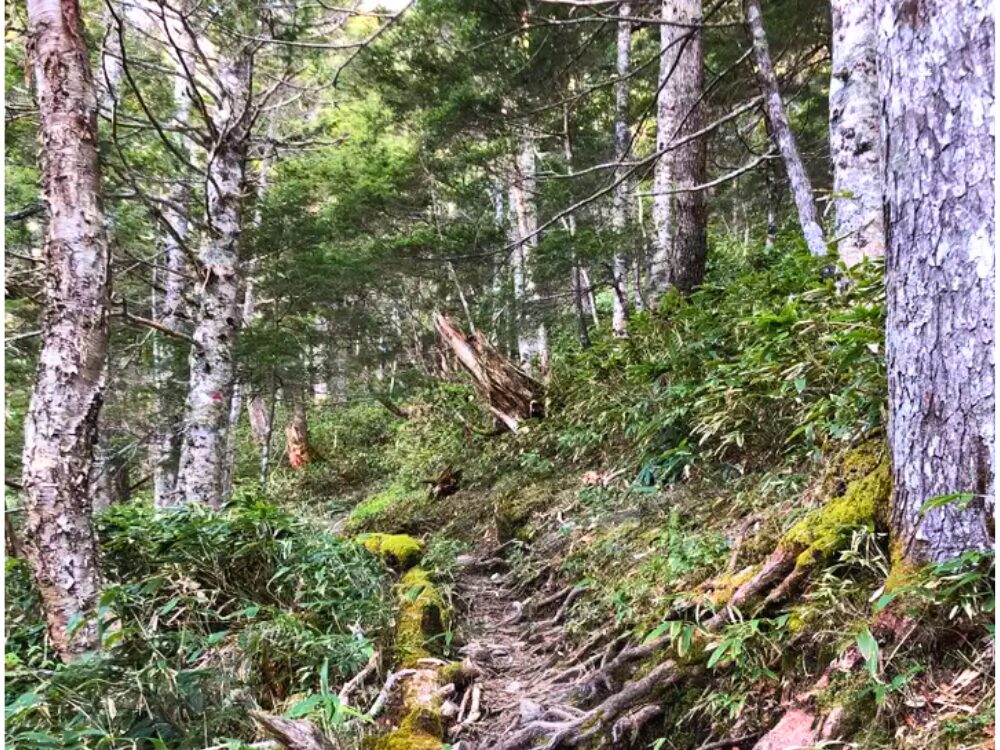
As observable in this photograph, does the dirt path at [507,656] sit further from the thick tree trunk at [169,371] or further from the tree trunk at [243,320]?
the thick tree trunk at [169,371]

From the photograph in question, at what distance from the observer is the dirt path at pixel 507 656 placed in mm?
2666

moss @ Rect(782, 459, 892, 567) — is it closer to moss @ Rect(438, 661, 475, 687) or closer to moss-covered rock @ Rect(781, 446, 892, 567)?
moss-covered rock @ Rect(781, 446, 892, 567)

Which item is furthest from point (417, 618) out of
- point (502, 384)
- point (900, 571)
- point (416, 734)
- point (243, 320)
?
point (243, 320)

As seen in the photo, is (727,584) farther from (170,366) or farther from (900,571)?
(170,366)

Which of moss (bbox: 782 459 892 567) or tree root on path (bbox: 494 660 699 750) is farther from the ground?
moss (bbox: 782 459 892 567)

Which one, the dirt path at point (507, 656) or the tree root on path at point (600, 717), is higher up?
the tree root on path at point (600, 717)

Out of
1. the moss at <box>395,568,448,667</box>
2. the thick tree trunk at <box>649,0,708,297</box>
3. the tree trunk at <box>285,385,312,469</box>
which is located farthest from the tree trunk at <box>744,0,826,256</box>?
the tree trunk at <box>285,385,312,469</box>

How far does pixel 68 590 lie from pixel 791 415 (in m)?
4.07

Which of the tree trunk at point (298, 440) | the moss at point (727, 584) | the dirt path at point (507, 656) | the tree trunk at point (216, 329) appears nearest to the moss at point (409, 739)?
the dirt path at point (507, 656)

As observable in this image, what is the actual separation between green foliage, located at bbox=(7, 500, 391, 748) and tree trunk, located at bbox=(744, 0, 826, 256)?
14.2ft

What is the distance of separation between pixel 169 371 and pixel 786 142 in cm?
800

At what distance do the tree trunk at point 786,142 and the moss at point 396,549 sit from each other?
4.17 metres

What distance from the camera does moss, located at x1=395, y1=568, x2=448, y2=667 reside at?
323 centimetres

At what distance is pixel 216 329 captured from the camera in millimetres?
6090
